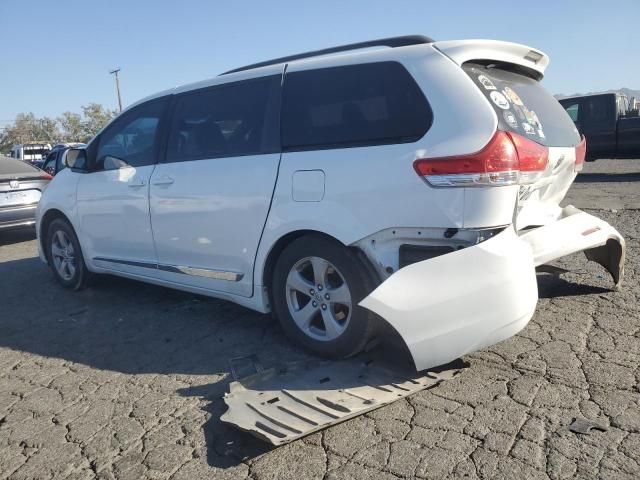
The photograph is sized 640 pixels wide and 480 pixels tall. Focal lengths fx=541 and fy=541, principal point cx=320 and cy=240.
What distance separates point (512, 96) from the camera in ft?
10.3

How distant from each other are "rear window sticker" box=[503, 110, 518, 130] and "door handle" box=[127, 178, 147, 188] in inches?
111

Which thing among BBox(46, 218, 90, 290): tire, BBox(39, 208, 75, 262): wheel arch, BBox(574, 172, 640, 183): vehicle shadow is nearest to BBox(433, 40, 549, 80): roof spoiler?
BBox(46, 218, 90, 290): tire

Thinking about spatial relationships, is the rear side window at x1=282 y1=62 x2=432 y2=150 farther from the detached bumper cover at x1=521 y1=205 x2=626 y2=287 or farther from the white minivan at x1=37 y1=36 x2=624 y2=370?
the detached bumper cover at x1=521 y1=205 x2=626 y2=287

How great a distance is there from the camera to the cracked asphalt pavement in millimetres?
2377

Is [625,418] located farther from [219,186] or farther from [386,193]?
[219,186]

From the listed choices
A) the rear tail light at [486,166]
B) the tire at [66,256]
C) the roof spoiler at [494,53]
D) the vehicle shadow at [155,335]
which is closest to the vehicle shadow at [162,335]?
the vehicle shadow at [155,335]

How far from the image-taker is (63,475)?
7.95 feet

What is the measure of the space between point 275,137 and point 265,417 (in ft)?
5.85

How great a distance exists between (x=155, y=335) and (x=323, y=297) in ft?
4.93

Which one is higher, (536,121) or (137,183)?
(536,121)

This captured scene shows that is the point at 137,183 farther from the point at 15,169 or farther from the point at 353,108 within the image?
the point at 15,169

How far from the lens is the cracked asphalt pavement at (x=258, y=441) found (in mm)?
2377

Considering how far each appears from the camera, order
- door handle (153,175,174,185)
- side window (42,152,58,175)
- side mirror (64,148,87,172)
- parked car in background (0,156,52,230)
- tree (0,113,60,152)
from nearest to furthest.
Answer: door handle (153,175,174,185) < side mirror (64,148,87,172) < parked car in background (0,156,52,230) < side window (42,152,58,175) < tree (0,113,60,152)

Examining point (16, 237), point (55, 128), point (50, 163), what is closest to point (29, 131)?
point (55, 128)
